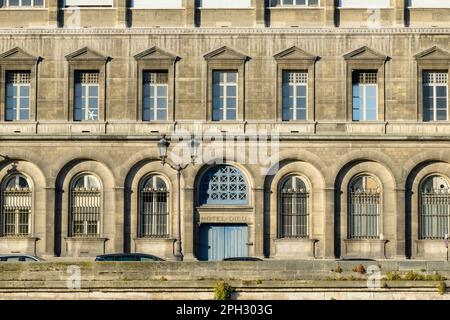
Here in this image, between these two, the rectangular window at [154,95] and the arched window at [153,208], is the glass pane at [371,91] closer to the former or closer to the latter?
the rectangular window at [154,95]

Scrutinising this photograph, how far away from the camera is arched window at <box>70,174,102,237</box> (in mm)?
61500

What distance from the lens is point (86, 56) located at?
2434 inches

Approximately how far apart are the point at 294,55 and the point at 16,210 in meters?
15.5

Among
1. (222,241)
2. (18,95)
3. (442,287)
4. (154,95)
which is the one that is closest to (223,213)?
(222,241)

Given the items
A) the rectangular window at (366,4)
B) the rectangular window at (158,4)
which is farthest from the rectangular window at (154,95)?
the rectangular window at (366,4)

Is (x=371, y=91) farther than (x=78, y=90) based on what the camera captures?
No

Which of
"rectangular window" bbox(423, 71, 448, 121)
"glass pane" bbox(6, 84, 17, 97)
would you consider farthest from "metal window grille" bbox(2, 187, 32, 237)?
"rectangular window" bbox(423, 71, 448, 121)

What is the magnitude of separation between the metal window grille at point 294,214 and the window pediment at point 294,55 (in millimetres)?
6423

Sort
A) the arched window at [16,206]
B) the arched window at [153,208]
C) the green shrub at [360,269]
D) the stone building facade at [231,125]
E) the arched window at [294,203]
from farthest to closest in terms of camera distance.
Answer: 1. the arched window at [16,206]
2. the arched window at [153,208]
3. the arched window at [294,203]
4. the stone building facade at [231,125]
5. the green shrub at [360,269]

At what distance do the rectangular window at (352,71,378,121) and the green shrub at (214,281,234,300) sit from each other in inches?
802

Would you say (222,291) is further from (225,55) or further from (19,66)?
(19,66)

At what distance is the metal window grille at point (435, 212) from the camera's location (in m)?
61.2

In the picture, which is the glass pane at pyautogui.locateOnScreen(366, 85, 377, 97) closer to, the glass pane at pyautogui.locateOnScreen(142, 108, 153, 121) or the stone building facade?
the stone building facade

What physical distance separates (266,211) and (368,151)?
5683 millimetres
